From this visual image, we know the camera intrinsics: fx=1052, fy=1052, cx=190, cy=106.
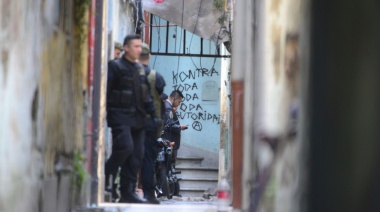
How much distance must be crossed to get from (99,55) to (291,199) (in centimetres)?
403

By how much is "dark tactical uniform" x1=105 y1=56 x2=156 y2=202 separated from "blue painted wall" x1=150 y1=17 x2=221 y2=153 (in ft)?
40.8

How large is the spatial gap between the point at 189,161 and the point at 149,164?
1073 centimetres

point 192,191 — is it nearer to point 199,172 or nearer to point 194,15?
point 199,172

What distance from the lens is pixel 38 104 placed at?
9.34 meters

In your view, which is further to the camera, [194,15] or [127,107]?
[194,15]

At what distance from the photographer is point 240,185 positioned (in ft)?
34.7

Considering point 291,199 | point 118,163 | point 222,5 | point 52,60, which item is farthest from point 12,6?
point 222,5

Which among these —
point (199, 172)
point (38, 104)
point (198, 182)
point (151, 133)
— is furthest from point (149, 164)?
point (199, 172)

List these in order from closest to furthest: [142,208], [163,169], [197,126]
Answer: [142,208], [163,169], [197,126]

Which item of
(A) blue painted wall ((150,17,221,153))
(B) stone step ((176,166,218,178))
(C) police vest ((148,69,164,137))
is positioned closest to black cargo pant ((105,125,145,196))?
(C) police vest ((148,69,164,137))

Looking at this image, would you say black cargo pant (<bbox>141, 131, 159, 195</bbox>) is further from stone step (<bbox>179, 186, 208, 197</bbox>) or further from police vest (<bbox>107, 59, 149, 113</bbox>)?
stone step (<bbox>179, 186, 208, 197</bbox>)

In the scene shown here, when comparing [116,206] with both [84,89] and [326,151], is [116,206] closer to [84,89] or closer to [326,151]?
[84,89]

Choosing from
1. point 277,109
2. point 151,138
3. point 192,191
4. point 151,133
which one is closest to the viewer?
point 277,109

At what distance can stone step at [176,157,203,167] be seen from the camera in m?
23.4
